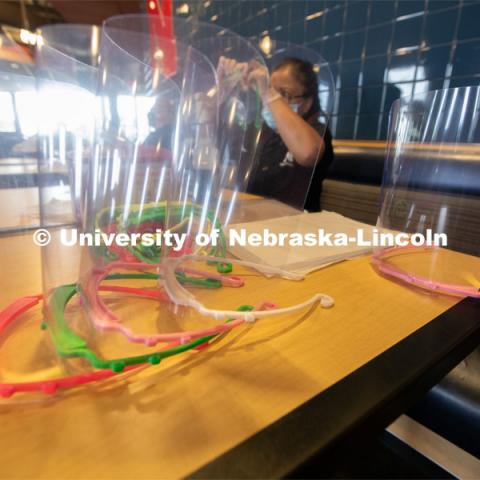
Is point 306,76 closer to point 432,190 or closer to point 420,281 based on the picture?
point 432,190

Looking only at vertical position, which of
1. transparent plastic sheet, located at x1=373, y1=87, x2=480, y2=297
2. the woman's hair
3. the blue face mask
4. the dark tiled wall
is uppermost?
the dark tiled wall

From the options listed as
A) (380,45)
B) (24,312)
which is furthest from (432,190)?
(380,45)

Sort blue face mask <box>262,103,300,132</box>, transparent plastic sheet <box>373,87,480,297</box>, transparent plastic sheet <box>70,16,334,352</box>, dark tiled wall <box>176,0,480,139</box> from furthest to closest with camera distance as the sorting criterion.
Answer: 1. dark tiled wall <box>176,0,480,139</box>
2. blue face mask <box>262,103,300,132</box>
3. transparent plastic sheet <box>373,87,480,297</box>
4. transparent plastic sheet <box>70,16,334,352</box>

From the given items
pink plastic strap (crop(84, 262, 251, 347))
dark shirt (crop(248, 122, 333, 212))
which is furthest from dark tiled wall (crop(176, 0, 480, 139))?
pink plastic strap (crop(84, 262, 251, 347))

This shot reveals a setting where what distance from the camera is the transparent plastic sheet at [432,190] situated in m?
0.45

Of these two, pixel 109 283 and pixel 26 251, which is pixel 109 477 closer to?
pixel 109 283

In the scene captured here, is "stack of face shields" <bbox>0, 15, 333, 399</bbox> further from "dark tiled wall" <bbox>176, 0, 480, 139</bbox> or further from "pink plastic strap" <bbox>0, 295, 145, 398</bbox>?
"dark tiled wall" <bbox>176, 0, 480, 139</bbox>

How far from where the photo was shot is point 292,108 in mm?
672

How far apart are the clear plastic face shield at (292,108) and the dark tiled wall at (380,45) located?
0.64m

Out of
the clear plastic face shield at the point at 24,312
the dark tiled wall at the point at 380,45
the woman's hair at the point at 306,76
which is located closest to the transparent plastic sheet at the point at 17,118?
the clear plastic face shield at the point at 24,312

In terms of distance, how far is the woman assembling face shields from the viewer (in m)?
0.61

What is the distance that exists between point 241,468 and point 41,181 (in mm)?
271

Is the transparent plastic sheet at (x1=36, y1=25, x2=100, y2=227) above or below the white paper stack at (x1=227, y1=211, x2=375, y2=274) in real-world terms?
above

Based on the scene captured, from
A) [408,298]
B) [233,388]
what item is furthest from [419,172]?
[233,388]
